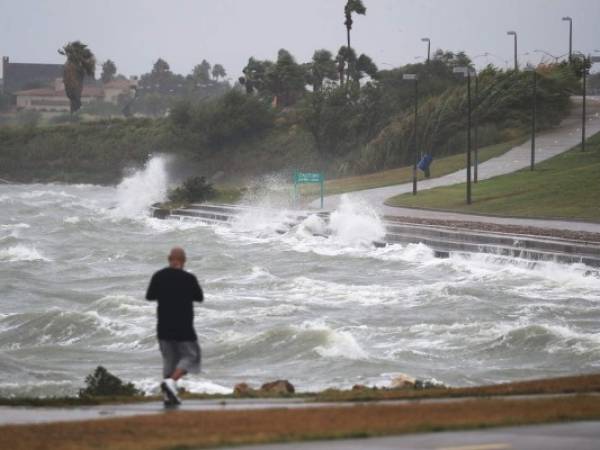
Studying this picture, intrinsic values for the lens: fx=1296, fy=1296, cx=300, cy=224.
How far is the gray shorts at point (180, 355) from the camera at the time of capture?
11805mm

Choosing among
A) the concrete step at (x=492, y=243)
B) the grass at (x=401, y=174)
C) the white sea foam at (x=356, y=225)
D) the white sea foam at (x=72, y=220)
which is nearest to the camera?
the concrete step at (x=492, y=243)

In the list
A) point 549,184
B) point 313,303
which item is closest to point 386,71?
point 549,184

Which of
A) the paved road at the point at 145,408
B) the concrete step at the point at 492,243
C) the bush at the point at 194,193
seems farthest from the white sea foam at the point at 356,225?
the paved road at the point at 145,408

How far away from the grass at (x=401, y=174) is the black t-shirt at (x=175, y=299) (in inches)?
1821

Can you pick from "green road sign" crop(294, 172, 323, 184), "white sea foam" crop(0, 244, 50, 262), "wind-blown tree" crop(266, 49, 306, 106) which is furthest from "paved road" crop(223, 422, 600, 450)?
"wind-blown tree" crop(266, 49, 306, 106)

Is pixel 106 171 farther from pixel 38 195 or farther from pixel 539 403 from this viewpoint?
pixel 539 403

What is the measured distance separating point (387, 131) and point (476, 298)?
Result: 5228cm

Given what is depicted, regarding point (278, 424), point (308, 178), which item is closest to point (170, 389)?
point (278, 424)

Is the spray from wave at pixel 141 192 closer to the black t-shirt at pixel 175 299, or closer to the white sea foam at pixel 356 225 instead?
the white sea foam at pixel 356 225

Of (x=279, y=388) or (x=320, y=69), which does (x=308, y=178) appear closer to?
(x=279, y=388)

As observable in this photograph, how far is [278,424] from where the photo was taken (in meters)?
10.3

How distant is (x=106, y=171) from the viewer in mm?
117375

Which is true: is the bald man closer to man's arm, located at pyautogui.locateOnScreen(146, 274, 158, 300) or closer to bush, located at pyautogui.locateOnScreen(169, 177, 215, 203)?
man's arm, located at pyautogui.locateOnScreen(146, 274, 158, 300)

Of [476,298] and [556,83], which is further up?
[556,83]
